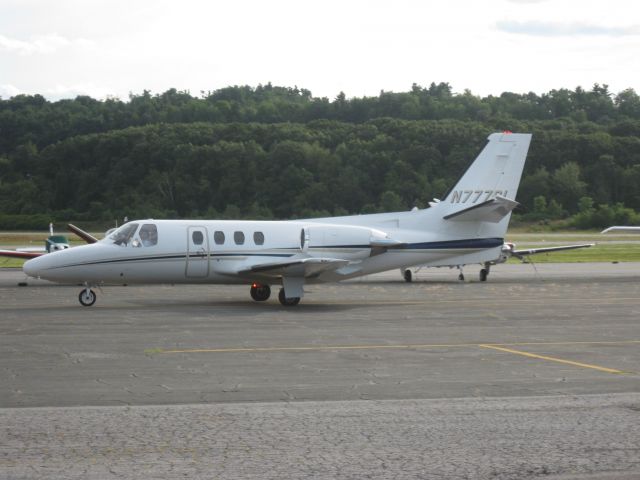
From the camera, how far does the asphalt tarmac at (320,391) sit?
8.72 metres

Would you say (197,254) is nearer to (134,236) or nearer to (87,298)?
(134,236)

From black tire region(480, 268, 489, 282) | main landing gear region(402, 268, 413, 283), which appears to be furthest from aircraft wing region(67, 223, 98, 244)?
black tire region(480, 268, 489, 282)

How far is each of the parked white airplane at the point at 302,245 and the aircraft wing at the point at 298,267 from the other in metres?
0.03

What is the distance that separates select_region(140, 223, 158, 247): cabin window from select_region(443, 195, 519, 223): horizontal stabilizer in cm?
854

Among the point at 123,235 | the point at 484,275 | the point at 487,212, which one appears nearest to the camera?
the point at 123,235

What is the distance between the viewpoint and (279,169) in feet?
276

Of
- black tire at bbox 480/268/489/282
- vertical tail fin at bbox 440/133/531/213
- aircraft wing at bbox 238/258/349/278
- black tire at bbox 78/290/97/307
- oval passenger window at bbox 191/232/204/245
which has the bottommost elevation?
black tire at bbox 480/268/489/282

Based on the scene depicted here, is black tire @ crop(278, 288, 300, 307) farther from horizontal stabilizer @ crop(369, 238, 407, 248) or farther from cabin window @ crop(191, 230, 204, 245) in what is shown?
horizontal stabilizer @ crop(369, 238, 407, 248)

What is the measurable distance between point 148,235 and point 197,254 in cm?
139

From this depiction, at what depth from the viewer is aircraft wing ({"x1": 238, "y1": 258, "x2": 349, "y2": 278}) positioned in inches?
985

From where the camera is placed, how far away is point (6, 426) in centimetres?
1009

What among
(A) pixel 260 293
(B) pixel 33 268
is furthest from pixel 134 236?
(A) pixel 260 293

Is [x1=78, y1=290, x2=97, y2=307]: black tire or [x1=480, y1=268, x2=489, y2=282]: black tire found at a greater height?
[x1=78, y1=290, x2=97, y2=307]: black tire

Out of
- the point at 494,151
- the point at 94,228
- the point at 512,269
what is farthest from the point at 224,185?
the point at 494,151
